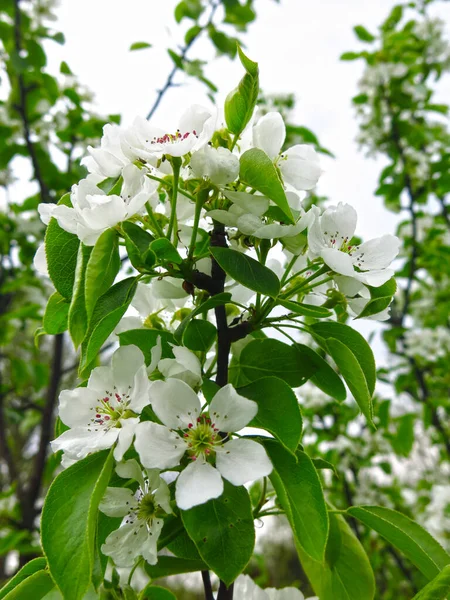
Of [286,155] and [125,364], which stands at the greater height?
[286,155]

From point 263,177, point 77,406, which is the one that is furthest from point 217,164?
point 77,406

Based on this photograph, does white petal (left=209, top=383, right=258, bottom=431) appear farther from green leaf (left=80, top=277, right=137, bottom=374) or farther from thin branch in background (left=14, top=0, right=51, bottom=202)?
thin branch in background (left=14, top=0, right=51, bottom=202)

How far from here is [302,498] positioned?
679 mm

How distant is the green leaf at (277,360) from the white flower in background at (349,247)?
0.15 meters

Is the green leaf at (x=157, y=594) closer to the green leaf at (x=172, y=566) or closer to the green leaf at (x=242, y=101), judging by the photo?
the green leaf at (x=172, y=566)

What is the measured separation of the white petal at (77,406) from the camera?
0.76 metres

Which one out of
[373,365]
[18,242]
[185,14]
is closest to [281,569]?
[18,242]

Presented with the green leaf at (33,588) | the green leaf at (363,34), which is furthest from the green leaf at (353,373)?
the green leaf at (363,34)

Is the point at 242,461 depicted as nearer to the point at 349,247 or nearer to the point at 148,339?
the point at 148,339

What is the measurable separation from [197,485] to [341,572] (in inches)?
16.5

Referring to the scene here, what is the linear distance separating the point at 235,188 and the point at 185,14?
7.50 feet

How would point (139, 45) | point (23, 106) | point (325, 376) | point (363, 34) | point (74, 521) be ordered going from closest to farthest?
point (74, 521) → point (325, 376) → point (139, 45) → point (23, 106) → point (363, 34)

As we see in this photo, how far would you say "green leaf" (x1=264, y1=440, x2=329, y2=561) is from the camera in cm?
65

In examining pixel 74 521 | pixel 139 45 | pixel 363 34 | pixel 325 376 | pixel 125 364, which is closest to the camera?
pixel 74 521
